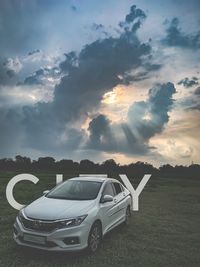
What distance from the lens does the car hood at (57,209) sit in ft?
24.9

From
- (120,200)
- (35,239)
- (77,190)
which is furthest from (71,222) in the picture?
(120,200)

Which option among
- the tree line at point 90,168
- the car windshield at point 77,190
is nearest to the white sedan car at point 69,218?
the car windshield at point 77,190

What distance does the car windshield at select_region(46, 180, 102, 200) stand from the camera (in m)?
8.91

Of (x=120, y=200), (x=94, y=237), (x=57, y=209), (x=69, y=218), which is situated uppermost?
(x=120, y=200)

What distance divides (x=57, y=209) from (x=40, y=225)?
57 centimetres

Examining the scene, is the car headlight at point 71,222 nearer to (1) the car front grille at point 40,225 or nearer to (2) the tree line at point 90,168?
(1) the car front grille at point 40,225

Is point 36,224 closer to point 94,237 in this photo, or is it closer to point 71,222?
point 71,222

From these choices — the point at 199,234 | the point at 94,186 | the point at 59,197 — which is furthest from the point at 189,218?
the point at 59,197

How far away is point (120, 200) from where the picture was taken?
10.4 m

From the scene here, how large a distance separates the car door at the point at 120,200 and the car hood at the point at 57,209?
1.70 metres

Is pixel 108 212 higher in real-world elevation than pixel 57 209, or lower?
lower

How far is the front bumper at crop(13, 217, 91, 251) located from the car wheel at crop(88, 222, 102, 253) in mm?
206

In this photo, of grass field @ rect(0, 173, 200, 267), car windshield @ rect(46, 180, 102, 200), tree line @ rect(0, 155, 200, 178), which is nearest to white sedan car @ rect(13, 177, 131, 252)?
car windshield @ rect(46, 180, 102, 200)

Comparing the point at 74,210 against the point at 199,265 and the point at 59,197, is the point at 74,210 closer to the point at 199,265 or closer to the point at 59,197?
the point at 59,197
